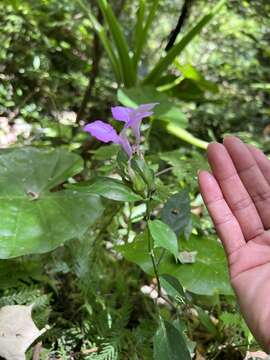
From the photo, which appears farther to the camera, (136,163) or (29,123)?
(29,123)

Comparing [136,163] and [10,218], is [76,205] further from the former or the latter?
[136,163]

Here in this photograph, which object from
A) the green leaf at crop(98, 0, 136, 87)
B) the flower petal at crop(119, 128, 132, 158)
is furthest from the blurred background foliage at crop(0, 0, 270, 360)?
the flower petal at crop(119, 128, 132, 158)

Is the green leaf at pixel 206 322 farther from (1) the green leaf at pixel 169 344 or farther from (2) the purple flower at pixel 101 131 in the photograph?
(2) the purple flower at pixel 101 131

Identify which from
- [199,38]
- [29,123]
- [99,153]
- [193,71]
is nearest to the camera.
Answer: [99,153]

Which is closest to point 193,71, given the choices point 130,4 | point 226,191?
point 130,4

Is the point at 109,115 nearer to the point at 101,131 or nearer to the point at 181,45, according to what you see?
the point at 181,45

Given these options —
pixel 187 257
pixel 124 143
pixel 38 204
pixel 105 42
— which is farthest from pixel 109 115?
pixel 124 143
